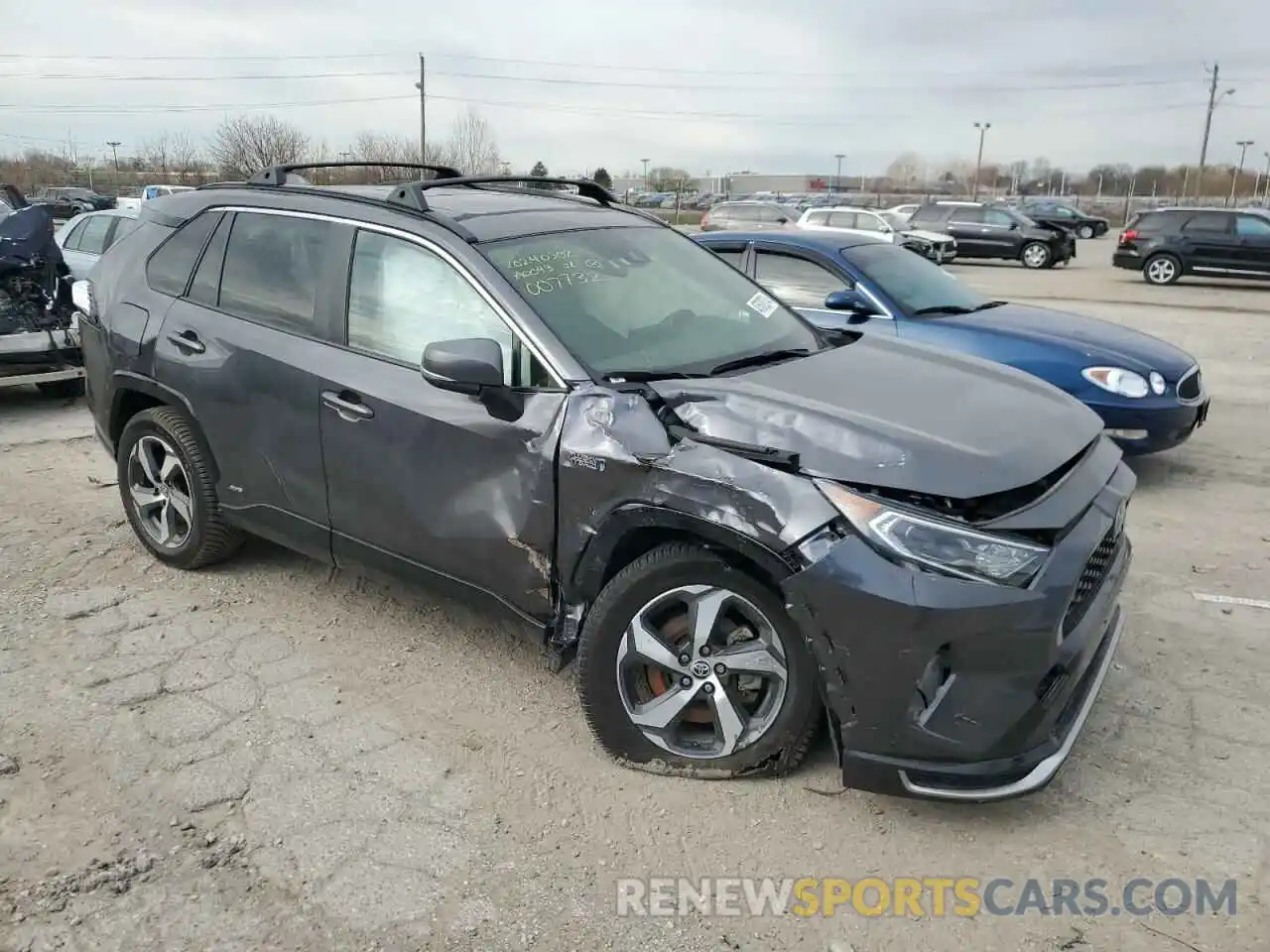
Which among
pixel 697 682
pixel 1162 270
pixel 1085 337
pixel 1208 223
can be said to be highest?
pixel 1208 223

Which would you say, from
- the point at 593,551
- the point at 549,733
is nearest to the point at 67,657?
the point at 549,733

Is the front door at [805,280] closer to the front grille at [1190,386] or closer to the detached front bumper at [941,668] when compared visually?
the front grille at [1190,386]

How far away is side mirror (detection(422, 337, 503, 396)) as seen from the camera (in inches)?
122

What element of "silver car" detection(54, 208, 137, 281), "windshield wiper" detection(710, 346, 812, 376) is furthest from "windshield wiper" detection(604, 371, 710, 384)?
"silver car" detection(54, 208, 137, 281)

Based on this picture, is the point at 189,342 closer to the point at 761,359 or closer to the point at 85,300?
the point at 85,300

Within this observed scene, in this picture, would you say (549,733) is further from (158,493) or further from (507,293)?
(158,493)

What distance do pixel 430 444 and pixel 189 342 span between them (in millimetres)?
1534

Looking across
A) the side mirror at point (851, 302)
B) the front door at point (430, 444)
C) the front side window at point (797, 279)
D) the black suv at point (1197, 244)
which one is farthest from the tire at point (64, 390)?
the black suv at point (1197, 244)

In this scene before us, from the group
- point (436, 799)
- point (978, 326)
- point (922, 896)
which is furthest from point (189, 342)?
point (978, 326)

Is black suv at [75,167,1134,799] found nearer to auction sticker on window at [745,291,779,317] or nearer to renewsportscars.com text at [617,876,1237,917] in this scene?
auction sticker on window at [745,291,779,317]

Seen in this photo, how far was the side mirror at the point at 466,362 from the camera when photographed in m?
3.10

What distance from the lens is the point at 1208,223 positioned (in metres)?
19.9

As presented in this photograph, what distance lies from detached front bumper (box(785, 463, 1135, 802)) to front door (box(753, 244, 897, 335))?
4174 mm

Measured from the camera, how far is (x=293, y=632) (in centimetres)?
413
